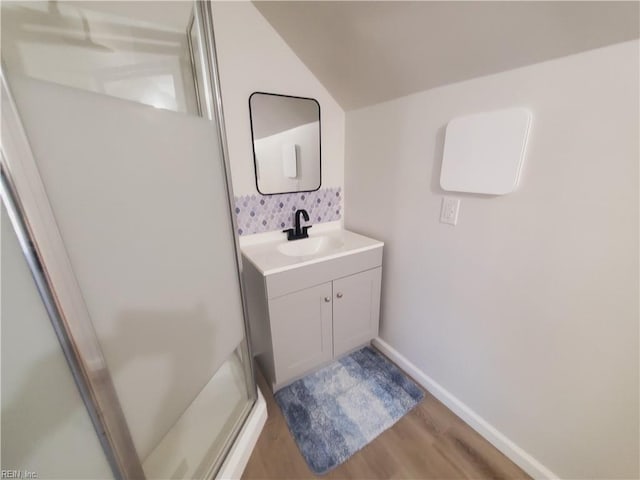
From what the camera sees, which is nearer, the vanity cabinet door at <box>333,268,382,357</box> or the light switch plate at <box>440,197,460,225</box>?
the light switch plate at <box>440,197,460,225</box>

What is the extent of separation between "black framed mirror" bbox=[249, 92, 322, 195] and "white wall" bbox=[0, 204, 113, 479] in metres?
1.11

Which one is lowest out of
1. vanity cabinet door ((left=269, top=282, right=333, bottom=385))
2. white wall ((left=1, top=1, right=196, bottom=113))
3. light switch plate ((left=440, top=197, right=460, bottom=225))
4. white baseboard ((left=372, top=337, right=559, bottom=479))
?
white baseboard ((left=372, top=337, right=559, bottom=479))

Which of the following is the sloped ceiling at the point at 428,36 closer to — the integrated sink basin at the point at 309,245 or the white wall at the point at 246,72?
the white wall at the point at 246,72

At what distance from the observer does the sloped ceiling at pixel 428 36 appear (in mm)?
655

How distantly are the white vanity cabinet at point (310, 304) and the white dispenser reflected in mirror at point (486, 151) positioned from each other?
595 mm

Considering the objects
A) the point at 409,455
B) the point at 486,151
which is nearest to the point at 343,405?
the point at 409,455

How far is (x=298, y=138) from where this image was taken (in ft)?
4.96

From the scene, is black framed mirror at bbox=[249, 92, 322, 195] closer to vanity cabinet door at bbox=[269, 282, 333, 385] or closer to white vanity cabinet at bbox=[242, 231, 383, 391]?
white vanity cabinet at bbox=[242, 231, 383, 391]

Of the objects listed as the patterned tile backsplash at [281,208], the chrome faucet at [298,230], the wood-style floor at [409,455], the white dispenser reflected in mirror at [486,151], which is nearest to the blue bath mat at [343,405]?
the wood-style floor at [409,455]

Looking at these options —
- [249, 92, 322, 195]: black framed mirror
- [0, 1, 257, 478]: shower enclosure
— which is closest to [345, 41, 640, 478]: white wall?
[249, 92, 322, 195]: black framed mirror

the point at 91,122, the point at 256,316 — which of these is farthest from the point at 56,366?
the point at 256,316

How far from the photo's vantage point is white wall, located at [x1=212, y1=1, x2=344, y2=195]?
1.21 m

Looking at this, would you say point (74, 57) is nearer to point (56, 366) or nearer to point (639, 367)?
point (56, 366)

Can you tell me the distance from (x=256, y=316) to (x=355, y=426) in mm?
769
